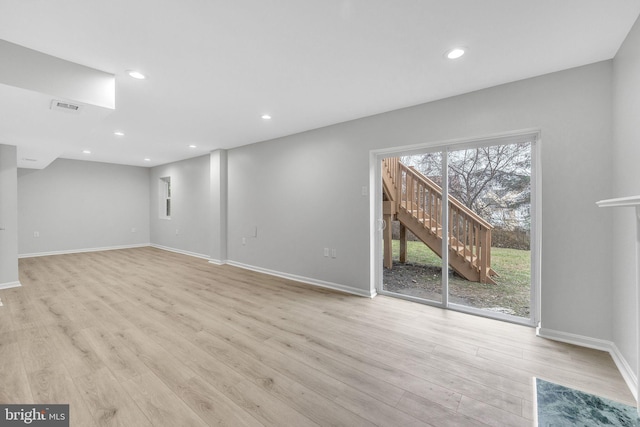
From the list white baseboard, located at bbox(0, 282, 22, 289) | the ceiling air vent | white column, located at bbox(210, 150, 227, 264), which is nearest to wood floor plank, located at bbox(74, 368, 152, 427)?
the ceiling air vent

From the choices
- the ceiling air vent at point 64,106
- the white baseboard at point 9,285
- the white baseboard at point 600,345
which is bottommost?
the white baseboard at point 600,345

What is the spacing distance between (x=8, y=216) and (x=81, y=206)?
3.46 metres

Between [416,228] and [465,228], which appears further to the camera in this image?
[416,228]

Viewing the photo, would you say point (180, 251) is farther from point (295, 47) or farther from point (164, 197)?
point (295, 47)

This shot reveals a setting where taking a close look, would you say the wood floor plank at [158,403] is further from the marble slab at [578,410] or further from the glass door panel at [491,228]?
the glass door panel at [491,228]

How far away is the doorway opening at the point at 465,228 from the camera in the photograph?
2.72 metres

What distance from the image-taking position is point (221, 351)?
2189 millimetres

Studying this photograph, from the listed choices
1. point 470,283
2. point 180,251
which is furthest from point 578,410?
point 180,251

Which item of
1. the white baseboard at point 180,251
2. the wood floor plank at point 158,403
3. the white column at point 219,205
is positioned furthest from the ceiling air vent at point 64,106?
the white baseboard at point 180,251

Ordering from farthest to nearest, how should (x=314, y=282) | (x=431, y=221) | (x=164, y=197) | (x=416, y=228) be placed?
(x=164, y=197) < (x=314, y=282) < (x=416, y=228) < (x=431, y=221)

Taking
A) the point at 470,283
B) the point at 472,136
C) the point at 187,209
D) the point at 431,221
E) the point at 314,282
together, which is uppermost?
the point at 472,136

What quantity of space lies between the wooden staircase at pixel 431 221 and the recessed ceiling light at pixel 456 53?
1539 millimetres

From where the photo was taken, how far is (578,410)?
1.59 meters

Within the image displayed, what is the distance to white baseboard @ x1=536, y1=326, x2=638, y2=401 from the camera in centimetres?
180
